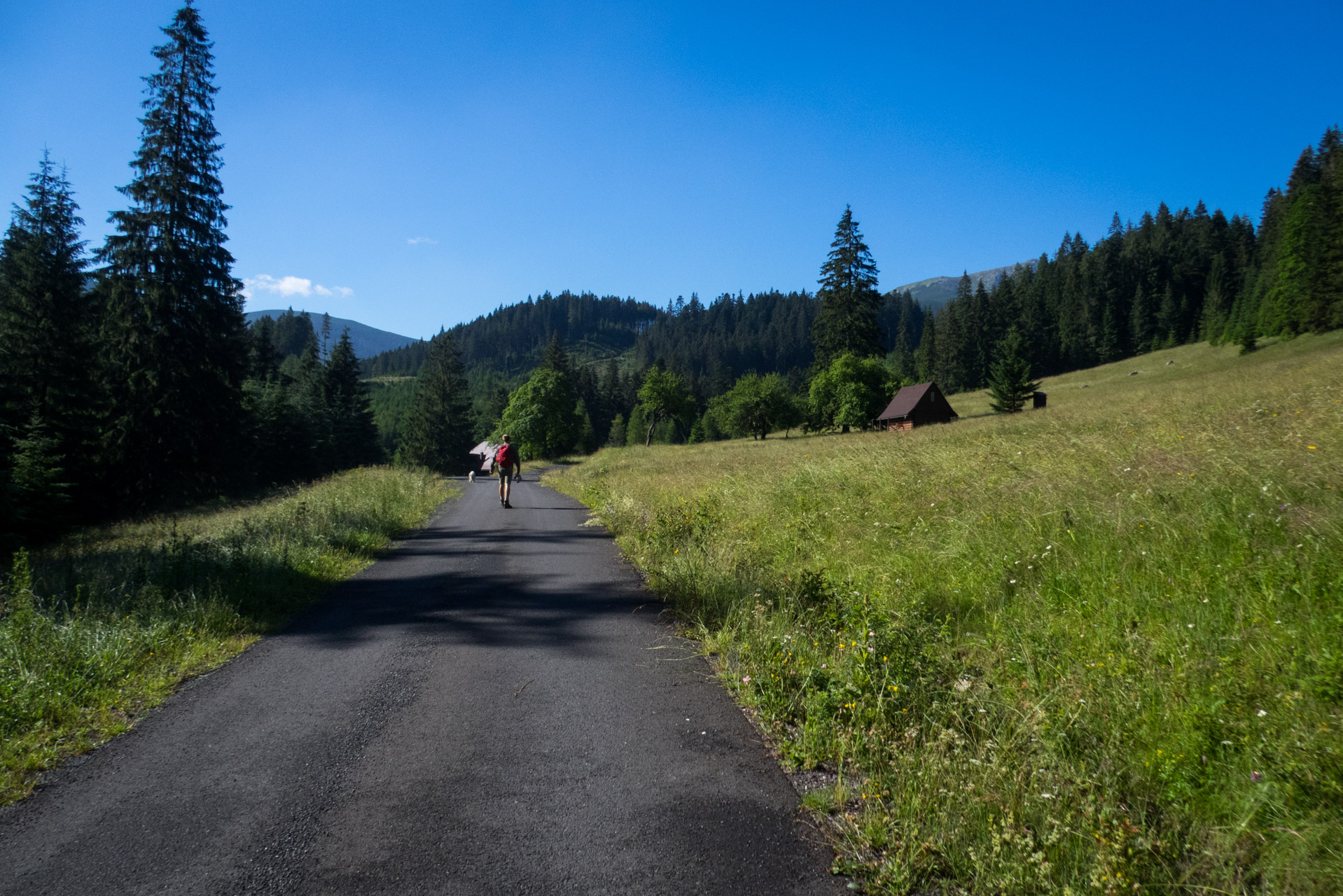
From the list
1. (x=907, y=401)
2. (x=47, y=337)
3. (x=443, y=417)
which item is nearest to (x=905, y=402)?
(x=907, y=401)

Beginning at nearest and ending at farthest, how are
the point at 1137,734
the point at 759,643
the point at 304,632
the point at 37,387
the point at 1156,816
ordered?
the point at 1156,816 < the point at 1137,734 < the point at 759,643 < the point at 304,632 < the point at 37,387

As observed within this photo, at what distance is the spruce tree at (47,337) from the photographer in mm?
21531

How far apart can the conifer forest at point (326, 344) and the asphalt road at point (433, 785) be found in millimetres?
18083

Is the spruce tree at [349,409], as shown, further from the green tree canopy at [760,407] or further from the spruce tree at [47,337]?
the green tree canopy at [760,407]

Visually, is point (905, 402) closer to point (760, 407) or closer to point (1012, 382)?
point (1012, 382)

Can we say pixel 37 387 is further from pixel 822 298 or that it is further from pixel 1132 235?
pixel 1132 235

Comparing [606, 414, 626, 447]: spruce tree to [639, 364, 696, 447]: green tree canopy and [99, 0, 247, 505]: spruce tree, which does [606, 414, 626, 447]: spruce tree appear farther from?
[99, 0, 247, 505]: spruce tree

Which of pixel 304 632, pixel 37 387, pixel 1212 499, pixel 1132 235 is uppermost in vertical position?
pixel 1132 235

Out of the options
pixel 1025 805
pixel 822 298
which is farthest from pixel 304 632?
pixel 822 298

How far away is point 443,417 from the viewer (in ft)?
228

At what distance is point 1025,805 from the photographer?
2754 millimetres

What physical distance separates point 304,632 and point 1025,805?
20.0 feet

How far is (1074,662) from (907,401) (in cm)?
5308

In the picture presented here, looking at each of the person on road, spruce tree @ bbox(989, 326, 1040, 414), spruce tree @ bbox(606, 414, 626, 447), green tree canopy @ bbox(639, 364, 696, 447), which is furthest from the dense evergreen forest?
spruce tree @ bbox(606, 414, 626, 447)
